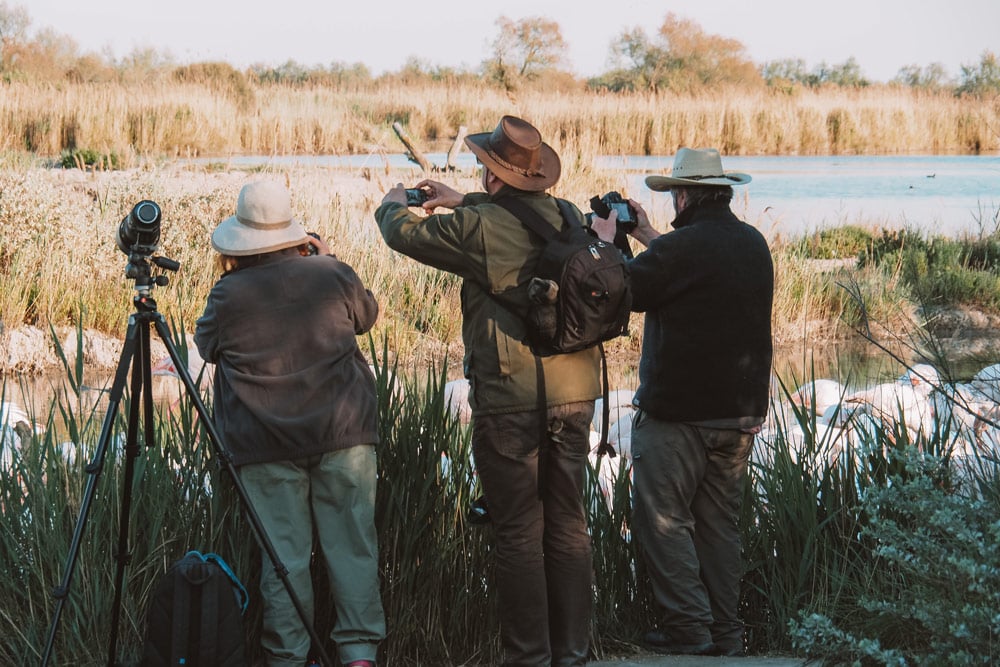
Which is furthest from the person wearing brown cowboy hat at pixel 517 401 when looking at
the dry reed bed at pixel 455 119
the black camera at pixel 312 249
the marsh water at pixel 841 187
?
the dry reed bed at pixel 455 119

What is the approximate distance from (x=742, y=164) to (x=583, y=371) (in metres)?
24.1

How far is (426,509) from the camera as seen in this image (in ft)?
12.6

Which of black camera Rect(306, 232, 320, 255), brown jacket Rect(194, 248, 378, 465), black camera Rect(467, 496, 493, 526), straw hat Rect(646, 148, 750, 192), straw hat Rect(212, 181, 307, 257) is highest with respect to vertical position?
straw hat Rect(646, 148, 750, 192)

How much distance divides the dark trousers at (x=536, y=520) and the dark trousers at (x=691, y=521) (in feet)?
1.31

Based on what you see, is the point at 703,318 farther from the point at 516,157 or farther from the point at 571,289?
the point at 516,157

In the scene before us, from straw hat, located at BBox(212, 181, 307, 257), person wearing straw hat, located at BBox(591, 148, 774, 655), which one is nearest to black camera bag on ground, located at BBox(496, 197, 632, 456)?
person wearing straw hat, located at BBox(591, 148, 774, 655)

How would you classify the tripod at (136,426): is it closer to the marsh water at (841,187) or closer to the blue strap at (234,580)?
the blue strap at (234,580)

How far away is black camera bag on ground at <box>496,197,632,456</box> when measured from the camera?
3.47m

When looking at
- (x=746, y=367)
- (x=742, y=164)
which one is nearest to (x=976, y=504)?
(x=746, y=367)

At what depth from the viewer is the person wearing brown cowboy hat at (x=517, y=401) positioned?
3525 mm

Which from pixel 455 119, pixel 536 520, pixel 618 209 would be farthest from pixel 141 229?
pixel 455 119

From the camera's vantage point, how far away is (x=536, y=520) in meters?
3.60

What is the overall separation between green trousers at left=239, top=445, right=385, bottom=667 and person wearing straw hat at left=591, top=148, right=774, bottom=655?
1.00 metres

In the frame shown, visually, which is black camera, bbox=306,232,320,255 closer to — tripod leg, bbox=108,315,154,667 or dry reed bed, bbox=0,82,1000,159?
tripod leg, bbox=108,315,154,667
